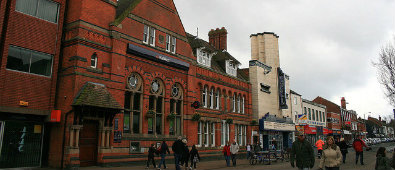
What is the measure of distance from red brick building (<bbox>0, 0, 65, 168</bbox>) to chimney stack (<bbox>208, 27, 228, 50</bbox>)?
74.8 feet

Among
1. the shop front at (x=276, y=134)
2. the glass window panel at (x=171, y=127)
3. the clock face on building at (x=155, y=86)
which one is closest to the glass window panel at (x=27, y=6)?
the clock face on building at (x=155, y=86)

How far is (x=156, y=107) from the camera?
71.3 ft

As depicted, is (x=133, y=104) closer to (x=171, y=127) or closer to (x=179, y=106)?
(x=171, y=127)

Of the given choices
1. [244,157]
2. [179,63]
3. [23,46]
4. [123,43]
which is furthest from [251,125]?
[23,46]

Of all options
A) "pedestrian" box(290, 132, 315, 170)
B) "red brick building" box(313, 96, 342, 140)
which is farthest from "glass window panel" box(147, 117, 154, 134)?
"red brick building" box(313, 96, 342, 140)

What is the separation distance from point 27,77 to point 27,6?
387cm

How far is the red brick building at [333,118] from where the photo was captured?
59.1 m

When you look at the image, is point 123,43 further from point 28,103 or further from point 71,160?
point 71,160

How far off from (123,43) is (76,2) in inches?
141

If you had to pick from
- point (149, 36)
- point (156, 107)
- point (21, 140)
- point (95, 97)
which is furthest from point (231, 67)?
point (21, 140)

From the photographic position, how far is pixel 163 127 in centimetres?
2197

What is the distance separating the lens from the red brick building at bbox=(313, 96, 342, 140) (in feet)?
194

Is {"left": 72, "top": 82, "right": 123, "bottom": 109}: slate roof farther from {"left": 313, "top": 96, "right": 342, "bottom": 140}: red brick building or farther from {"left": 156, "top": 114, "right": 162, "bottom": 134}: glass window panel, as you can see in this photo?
{"left": 313, "top": 96, "right": 342, "bottom": 140}: red brick building

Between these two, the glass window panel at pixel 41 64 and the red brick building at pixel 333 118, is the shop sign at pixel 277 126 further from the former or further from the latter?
the glass window panel at pixel 41 64
